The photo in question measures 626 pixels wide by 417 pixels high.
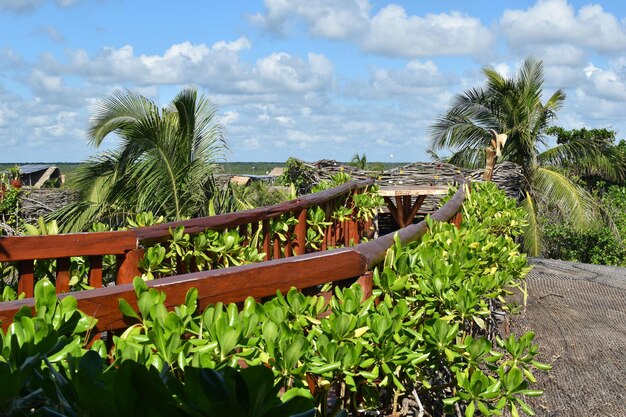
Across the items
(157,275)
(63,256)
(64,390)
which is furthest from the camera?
(157,275)

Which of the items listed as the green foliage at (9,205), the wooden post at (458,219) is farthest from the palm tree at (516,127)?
the wooden post at (458,219)

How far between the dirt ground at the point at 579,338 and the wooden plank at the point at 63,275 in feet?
8.29

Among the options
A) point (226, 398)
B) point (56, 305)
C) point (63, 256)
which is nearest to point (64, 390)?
point (226, 398)

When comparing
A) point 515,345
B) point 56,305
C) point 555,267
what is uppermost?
point 56,305

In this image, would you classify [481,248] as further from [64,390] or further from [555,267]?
[555,267]

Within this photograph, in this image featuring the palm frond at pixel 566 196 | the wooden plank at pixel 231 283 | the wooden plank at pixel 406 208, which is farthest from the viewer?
the palm frond at pixel 566 196

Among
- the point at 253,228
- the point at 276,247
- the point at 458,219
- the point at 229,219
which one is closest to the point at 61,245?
the point at 229,219

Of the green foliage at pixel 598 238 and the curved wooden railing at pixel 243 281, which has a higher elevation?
the curved wooden railing at pixel 243 281

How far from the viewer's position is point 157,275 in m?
3.66

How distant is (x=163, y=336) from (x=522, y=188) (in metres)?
17.9

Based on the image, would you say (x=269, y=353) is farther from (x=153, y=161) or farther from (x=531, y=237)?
(x=531, y=237)

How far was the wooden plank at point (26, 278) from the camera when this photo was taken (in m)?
3.12

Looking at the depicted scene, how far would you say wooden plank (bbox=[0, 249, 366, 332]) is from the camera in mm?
2010

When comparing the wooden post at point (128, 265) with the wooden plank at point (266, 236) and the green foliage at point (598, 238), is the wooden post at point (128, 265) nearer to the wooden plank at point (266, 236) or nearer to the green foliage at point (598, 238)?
the wooden plank at point (266, 236)
